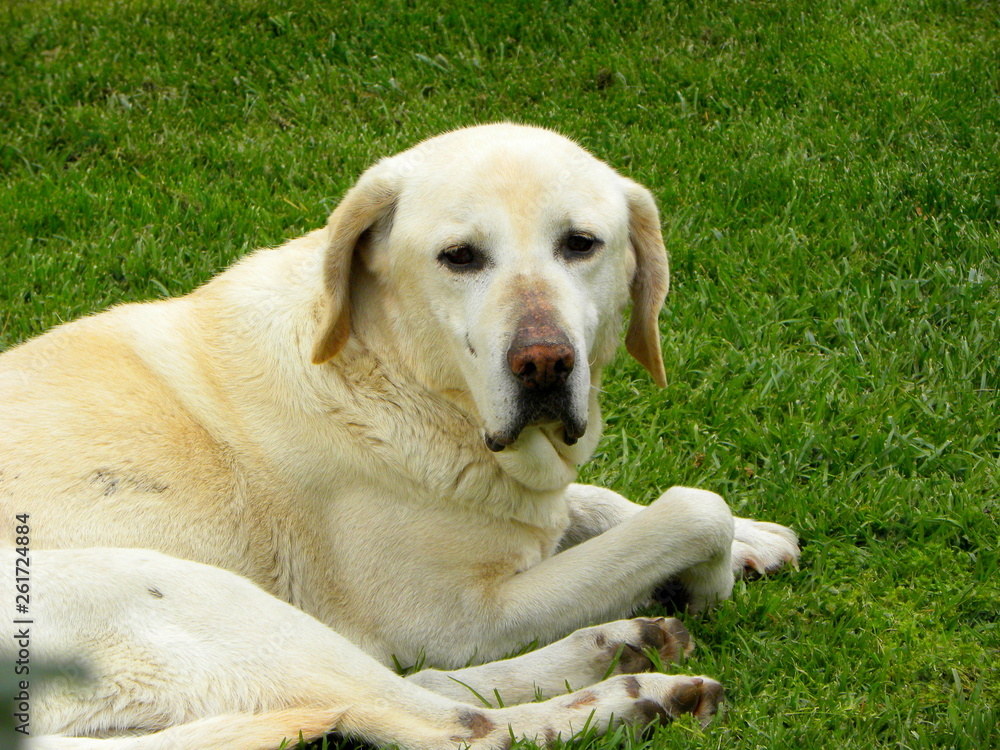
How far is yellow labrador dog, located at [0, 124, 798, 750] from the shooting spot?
2939 millimetres

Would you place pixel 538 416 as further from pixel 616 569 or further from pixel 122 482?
pixel 122 482

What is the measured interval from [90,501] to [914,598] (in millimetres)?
2676

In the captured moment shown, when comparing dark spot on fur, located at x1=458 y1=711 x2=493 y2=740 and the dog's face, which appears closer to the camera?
dark spot on fur, located at x1=458 y1=711 x2=493 y2=740

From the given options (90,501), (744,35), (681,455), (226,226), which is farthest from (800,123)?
(90,501)

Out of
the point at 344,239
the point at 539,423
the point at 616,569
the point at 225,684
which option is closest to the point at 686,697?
the point at 616,569

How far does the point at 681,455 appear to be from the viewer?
4465mm

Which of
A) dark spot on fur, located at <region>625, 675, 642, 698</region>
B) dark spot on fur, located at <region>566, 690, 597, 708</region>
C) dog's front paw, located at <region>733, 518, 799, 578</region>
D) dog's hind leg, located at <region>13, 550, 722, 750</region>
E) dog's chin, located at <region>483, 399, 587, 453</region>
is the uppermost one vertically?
dog's chin, located at <region>483, 399, 587, 453</region>

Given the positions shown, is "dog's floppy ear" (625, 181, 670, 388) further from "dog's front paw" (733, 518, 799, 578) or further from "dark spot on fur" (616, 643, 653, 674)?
"dark spot on fur" (616, 643, 653, 674)

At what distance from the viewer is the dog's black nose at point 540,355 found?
115 inches

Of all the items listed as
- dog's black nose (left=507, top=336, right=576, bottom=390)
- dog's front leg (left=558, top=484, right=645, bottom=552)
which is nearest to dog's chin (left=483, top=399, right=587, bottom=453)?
dog's black nose (left=507, top=336, right=576, bottom=390)

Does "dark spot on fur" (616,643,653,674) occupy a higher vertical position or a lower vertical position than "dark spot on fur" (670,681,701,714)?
lower

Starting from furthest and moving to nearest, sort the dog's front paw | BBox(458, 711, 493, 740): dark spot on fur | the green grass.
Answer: the dog's front paw
the green grass
BBox(458, 711, 493, 740): dark spot on fur

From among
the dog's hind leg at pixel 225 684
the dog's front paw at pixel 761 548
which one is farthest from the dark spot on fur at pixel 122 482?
the dog's front paw at pixel 761 548

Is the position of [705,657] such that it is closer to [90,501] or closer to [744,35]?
[90,501]
